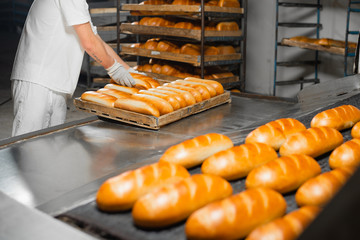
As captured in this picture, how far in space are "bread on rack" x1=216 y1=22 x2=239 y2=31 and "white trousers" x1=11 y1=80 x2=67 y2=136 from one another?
297 cm

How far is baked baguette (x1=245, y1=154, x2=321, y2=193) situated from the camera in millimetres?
1154

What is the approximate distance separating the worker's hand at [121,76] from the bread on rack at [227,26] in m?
2.85

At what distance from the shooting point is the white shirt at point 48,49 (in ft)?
8.22

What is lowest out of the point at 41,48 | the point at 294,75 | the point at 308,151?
the point at 294,75

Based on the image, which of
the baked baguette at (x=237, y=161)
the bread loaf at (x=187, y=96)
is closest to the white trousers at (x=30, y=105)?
the bread loaf at (x=187, y=96)

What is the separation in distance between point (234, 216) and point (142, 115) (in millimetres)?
1093

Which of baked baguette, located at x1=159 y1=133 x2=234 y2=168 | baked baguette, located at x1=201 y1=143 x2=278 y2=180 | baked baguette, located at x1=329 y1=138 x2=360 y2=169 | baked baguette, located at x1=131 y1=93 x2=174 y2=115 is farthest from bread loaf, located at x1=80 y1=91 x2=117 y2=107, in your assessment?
baked baguette, located at x1=329 y1=138 x2=360 y2=169

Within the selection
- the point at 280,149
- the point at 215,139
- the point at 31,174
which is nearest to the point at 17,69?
the point at 31,174

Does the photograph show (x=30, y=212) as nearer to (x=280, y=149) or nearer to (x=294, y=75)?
(x=280, y=149)

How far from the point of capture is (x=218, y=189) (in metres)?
1.09

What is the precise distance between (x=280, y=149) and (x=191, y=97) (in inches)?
31.6

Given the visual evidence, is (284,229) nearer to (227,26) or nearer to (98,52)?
(98,52)

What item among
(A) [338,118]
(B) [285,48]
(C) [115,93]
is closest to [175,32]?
(B) [285,48]

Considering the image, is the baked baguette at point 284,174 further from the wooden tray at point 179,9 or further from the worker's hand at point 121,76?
the wooden tray at point 179,9
